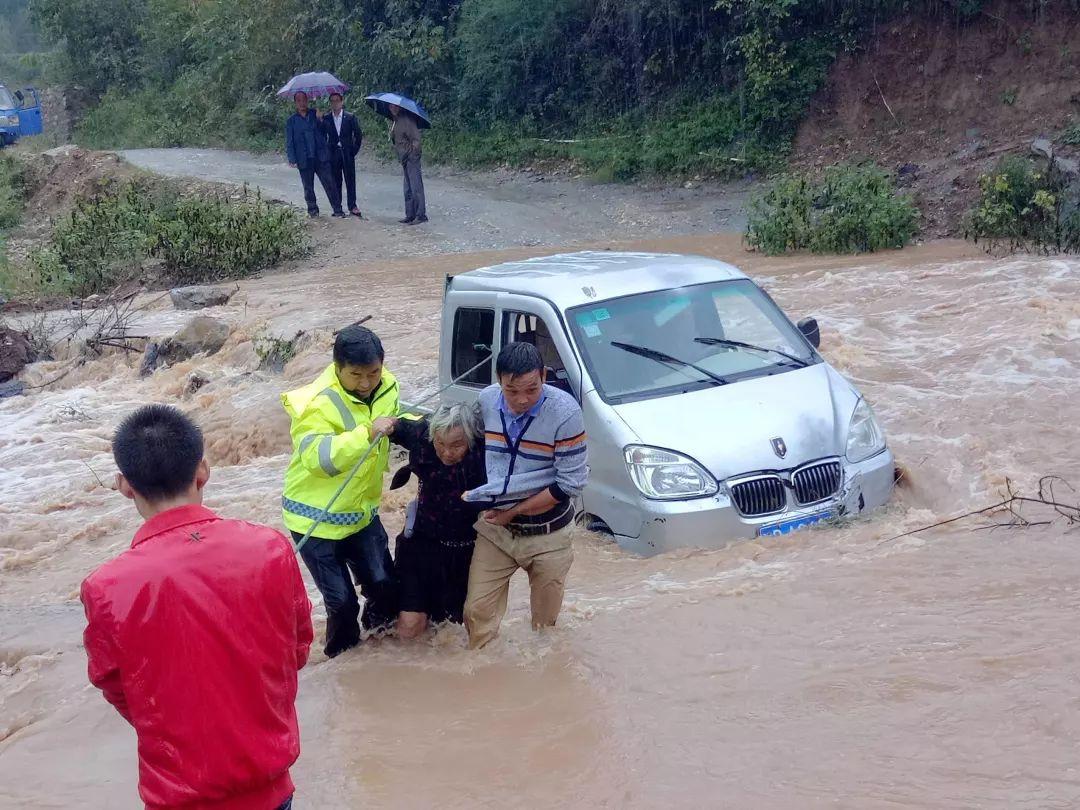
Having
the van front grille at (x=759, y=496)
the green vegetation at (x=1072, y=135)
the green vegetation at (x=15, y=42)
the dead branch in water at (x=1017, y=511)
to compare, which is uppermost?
the green vegetation at (x=15, y=42)

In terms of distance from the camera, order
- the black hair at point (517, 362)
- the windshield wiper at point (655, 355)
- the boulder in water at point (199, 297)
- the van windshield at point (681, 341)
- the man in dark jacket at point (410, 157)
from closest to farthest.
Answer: the black hair at point (517, 362) → the van windshield at point (681, 341) → the windshield wiper at point (655, 355) → the boulder in water at point (199, 297) → the man in dark jacket at point (410, 157)

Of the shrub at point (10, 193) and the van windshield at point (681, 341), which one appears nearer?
the van windshield at point (681, 341)

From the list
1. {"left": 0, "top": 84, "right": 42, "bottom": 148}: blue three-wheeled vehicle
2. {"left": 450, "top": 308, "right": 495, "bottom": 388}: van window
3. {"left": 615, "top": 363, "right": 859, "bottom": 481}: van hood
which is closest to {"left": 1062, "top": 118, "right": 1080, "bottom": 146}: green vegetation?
{"left": 615, "top": 363, "right": 859, "bottom": 481}: van hood

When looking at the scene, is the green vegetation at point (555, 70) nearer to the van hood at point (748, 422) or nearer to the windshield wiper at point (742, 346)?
the windshield wiper at point (742, 346)

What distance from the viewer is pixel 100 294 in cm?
1773

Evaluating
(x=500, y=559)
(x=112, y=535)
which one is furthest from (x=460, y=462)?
(x=112, y=535)

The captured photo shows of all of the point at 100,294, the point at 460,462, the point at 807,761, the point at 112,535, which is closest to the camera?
the point at 807,761

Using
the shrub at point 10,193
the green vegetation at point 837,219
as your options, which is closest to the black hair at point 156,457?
the green vegetation at point 837,219

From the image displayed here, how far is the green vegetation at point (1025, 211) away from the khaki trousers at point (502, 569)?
10.6m

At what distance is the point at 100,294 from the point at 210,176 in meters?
7.54

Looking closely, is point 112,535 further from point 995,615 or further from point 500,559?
point 995,615

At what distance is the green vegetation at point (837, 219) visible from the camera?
15.4m

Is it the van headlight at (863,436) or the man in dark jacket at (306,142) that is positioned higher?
the man in dark jacket at (306,142)

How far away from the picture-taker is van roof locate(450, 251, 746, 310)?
6.86m
